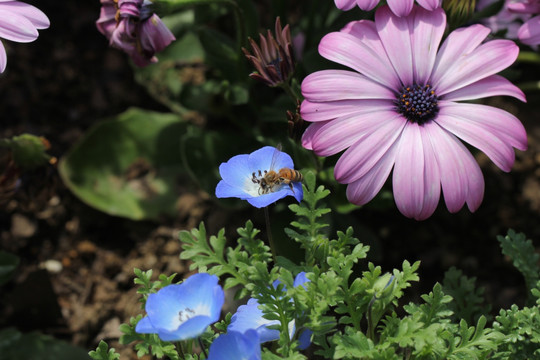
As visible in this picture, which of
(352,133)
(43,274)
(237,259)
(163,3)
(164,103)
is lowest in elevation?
(43,274)

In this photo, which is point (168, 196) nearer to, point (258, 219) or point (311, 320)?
point (258, 219)

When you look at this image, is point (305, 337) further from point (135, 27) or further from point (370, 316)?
point (135, 27)

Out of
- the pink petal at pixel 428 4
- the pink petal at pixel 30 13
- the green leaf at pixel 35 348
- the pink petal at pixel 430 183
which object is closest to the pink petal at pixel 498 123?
the pink petal at pixel 430 183

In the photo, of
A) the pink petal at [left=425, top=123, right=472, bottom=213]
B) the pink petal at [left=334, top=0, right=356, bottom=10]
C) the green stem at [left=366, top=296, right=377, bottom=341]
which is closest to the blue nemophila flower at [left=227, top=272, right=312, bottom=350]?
the green stem at [left=366, top=296, right=377, bottom=341]

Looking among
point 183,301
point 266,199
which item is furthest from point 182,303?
point 266,199

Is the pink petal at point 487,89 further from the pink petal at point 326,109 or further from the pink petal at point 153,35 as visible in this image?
the pink petal at point 153,35

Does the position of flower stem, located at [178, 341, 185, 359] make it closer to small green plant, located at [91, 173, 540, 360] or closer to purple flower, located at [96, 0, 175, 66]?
small green plant, located at [91, 173, 540, 360]

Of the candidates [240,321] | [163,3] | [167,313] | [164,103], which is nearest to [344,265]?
[240,321]
